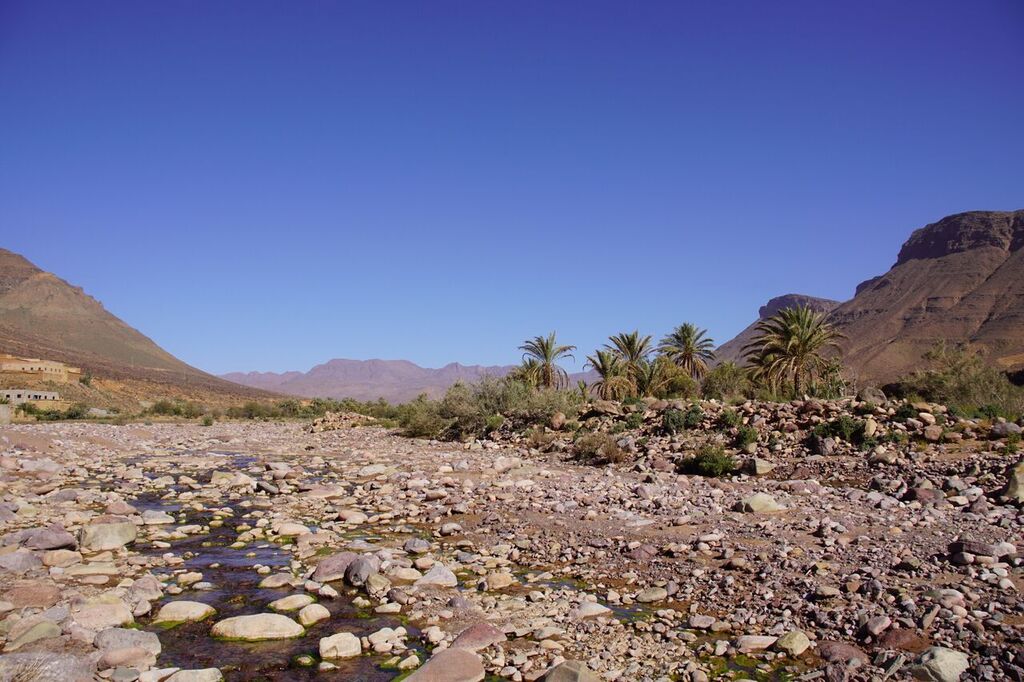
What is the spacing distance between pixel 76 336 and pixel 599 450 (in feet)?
325

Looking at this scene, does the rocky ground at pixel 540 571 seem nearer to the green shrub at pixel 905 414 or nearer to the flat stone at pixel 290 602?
the flat stone at pixel 290 602

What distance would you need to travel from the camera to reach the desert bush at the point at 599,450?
1820 centimetres

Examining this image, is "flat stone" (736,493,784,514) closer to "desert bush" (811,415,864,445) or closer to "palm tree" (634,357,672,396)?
"desert bush" (811,415,864,445)

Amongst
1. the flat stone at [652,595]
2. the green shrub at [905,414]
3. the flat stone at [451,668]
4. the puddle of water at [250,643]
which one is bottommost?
the puddle of water at [250,643]

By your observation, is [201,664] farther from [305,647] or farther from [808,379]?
[808,379]

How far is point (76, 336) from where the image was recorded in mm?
94062

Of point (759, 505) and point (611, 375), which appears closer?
point (759, 505)

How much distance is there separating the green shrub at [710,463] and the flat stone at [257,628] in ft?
35.8

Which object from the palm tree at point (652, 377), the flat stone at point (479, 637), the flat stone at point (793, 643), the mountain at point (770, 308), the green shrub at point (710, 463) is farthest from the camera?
the mountain at point (770, 308)

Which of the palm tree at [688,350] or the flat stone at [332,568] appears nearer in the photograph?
the flat stone at [332,568]

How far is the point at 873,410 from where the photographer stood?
1734 cm

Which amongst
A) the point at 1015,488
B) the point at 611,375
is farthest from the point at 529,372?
the point at 1015,488

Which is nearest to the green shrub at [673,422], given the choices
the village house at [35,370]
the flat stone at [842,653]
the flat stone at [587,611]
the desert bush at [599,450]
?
the desert bush at [599,450]

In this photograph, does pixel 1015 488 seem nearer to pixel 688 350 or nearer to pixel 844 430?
pixel 844 430
